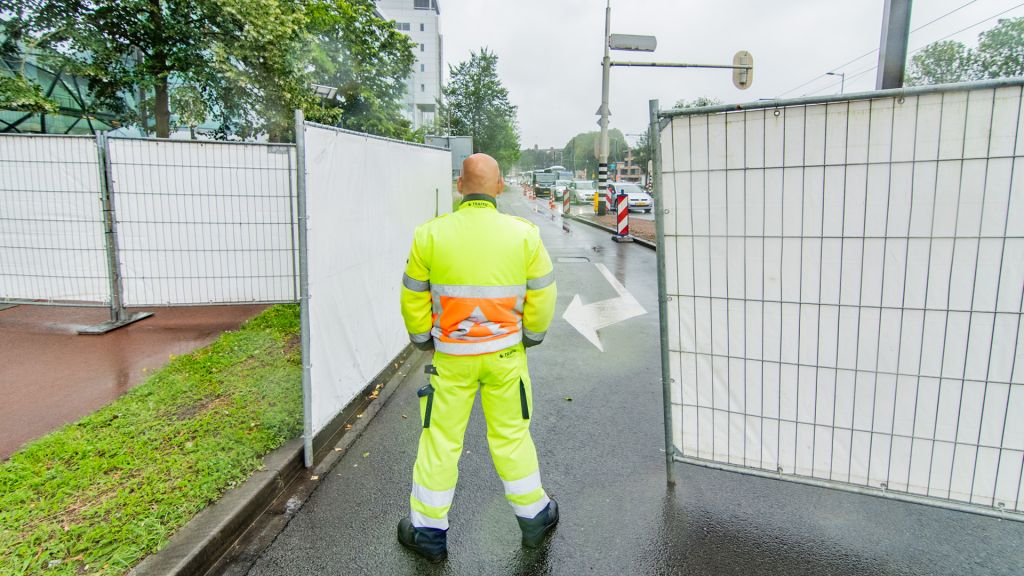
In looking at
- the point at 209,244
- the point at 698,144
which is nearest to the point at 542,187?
the point at 209,244

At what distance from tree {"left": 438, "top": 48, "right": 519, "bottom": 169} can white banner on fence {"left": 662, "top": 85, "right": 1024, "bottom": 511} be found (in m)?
58.1

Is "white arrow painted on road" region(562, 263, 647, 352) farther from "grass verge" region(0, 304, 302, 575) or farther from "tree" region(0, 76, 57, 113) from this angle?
"tree" region(0, 76, 57, 113)

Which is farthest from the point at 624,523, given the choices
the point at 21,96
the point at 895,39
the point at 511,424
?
the point at 21,96

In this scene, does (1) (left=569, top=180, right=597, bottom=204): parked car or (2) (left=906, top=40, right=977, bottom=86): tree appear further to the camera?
(1) (left=569, top=180, right=597, bottom=204): parked car

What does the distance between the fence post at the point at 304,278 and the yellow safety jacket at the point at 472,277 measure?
3.29 feet

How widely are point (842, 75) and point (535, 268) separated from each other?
2834 cm

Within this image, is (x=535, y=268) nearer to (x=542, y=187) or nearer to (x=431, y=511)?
(x=431, y=511)

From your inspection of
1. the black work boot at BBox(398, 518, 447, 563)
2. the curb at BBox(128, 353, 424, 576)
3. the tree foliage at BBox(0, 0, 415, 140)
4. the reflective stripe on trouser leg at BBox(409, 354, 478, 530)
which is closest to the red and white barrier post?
the tree foliage at BBox(0, 0, 415, 140)

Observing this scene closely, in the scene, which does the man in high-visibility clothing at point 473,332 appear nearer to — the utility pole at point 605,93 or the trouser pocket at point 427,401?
the trouser pocket at point 427,401

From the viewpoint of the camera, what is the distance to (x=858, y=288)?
2.75 meters

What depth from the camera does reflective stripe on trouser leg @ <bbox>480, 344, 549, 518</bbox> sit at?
2.84 m

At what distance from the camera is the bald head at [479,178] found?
2.92m

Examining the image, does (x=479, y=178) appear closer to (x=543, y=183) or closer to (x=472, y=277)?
(x=472, y=277)

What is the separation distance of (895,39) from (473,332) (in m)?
4.40
